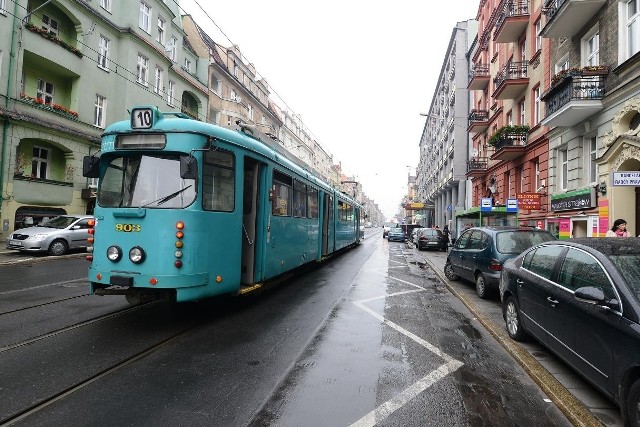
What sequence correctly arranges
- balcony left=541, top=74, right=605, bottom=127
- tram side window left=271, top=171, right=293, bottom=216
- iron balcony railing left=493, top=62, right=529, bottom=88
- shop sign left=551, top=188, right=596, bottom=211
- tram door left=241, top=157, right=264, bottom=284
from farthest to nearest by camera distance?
iron balcony railing left=493, top=62, right=529, bottom=88
shop sign left=551, top=188, right=596, bottom=211
balcony left=541, top=74, right=605, bottom=127
tram side window left=271, top=171, right=293, bottom=216
tram door left=241, top=157, right=264, bottom=284

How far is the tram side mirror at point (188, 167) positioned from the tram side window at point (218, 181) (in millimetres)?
593

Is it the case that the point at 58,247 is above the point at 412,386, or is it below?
above

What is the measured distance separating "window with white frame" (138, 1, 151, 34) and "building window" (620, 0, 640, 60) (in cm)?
2433

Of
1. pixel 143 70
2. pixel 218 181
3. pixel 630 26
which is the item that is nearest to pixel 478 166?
pixel 630 26

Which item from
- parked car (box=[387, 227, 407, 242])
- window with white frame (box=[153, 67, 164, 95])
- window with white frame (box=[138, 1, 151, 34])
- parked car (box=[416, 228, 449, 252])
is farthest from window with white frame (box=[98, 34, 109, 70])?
parked car (box=[387, 227, 407, 242])

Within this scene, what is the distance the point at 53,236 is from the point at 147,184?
1183cm

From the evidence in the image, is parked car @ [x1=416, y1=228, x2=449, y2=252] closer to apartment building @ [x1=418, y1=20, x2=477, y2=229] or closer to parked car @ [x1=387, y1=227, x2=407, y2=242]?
apartment building @ [x1=418, y1=20, x2=477, y2=229]

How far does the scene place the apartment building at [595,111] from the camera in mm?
11578

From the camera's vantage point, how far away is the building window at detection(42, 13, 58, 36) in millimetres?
19672

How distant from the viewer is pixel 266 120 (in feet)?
151

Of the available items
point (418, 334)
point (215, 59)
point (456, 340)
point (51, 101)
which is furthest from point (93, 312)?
point (215, 59)

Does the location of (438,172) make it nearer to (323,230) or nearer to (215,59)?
(215,59)

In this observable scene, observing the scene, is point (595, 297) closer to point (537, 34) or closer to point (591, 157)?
point (591, 157)

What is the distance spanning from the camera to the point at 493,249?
895 cm
